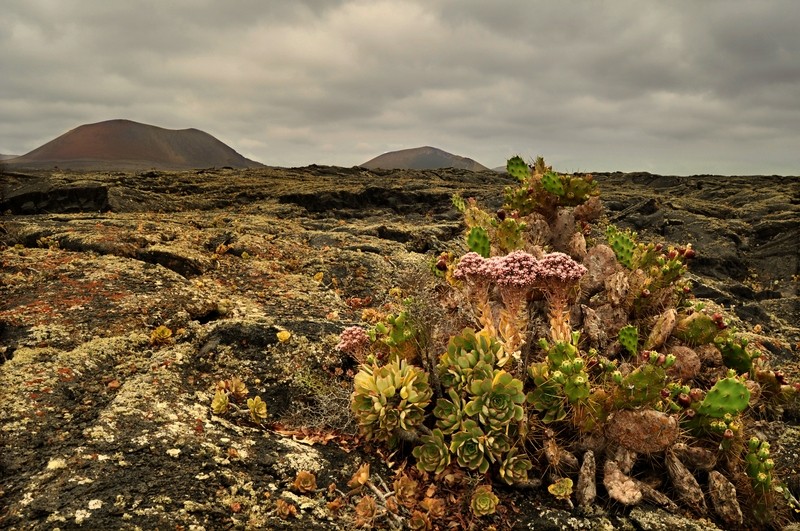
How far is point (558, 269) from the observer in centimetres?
452

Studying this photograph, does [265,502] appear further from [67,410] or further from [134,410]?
[67,410]

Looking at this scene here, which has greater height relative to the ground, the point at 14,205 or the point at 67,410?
the point at 14,205

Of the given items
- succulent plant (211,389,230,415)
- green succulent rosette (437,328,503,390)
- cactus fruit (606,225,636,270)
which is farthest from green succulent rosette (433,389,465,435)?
cactus fruit (606,225,636,270)

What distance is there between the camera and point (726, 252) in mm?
13977

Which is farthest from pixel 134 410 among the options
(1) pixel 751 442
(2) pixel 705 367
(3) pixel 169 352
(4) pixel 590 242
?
(4) pixel 590 242

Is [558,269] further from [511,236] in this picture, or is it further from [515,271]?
[511,236]

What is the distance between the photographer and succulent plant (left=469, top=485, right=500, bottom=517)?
3.43m

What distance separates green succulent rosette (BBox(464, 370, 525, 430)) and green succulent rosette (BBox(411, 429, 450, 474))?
32 cm

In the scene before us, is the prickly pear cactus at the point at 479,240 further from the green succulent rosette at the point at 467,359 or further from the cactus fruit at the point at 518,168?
the cactus fruit at the point at 518,168

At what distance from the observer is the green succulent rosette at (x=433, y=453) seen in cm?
374

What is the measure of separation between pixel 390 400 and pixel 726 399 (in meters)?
2.91

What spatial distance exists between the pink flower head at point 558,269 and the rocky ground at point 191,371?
1928mm

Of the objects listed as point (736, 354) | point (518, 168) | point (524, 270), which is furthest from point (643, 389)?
point (518, 168)

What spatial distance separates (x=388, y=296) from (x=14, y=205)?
43.4ft
